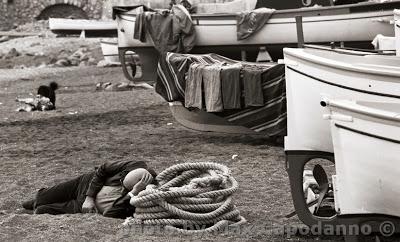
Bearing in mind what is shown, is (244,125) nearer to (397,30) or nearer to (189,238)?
(397,30)

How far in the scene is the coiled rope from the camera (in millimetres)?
5969

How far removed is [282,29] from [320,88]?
32.0 ft

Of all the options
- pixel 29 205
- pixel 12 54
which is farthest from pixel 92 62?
pixel 29 205

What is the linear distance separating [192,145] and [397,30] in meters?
2.92

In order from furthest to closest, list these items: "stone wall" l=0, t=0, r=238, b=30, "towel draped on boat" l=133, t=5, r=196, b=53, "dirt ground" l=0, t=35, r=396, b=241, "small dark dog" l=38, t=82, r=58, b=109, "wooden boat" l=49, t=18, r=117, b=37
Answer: "stone wall" l=0, t=0, r=238, b=30
"wooden boat" l=49, t=18, r=117, b=37
"towel draped on boat" l=133, t=5, r=196, b=53
"small dark dog" l=38, t=82, r=58, b=109
"dirt ground" l=0, t=35, r=396, b=241

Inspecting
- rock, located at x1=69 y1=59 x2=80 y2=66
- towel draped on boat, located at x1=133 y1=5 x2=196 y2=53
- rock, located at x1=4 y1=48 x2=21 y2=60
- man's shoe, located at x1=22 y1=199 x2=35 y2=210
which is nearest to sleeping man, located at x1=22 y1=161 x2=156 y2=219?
man's shoe, located at x1=22 y1=199 x2=35 y2=210

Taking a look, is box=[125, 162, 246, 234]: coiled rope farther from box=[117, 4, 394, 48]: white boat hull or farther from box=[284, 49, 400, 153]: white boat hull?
box=[117, 4, 394, 48]: white boat hull

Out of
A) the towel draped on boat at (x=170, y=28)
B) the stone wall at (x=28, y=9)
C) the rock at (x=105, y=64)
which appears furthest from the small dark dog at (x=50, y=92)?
the stone wall at (x=28, y=9)

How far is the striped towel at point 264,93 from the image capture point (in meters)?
9.84

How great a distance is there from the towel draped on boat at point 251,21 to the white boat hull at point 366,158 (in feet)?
35.5

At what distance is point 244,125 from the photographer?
1026cm

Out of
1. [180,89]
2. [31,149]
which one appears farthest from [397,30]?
[31,149]

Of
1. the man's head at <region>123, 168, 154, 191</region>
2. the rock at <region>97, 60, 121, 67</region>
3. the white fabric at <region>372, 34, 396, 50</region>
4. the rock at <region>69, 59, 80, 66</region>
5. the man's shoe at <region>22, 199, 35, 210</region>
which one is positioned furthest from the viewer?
the rock at <region>69, 59, 80, 66</region>

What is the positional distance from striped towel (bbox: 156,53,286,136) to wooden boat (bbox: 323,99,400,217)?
462 cm
